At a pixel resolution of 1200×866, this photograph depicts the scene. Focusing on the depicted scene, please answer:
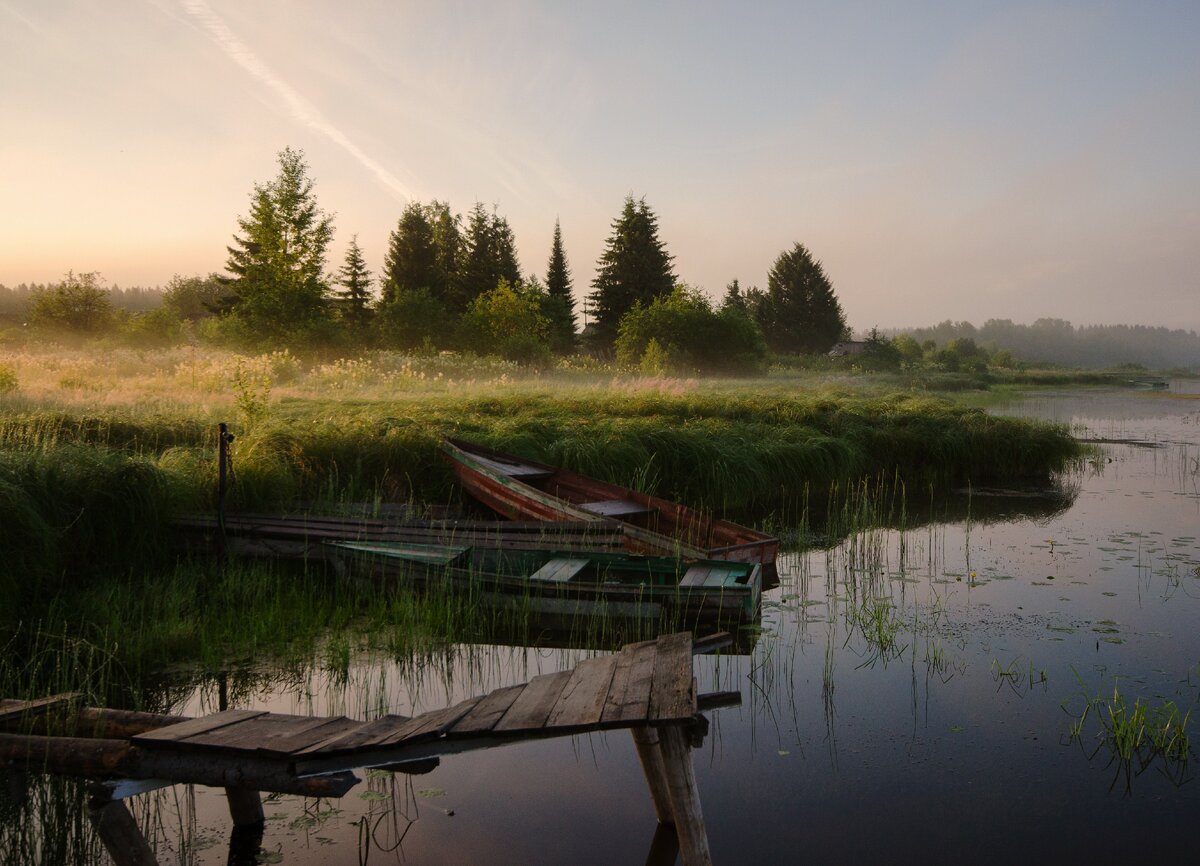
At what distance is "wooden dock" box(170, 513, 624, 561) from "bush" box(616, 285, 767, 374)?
30.0 metres

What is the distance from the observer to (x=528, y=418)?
16281mm

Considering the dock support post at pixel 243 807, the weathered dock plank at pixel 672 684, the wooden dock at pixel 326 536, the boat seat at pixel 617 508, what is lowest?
the dock support post at pixel 243 807

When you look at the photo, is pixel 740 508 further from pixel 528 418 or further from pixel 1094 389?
pixel 1094 389

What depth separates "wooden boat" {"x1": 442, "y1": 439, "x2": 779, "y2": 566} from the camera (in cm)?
866

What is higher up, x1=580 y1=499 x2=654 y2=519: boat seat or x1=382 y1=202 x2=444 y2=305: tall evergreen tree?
x1=382 y1=202 x2=444 y2=305: tall evergreen tree

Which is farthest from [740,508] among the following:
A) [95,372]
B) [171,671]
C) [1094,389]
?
[1094,389]

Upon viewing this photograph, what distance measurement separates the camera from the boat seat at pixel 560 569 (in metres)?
7.64

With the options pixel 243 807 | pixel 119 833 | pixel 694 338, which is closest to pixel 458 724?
pixel 119 833

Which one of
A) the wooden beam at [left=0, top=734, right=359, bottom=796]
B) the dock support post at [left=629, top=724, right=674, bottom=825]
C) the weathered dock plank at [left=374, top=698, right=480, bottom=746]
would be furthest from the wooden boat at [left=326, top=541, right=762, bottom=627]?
the wooden beam at [left=0, top=734, right=359, bottom=796]

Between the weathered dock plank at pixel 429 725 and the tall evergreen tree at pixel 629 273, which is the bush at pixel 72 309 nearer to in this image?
the tall evergreen tree at pixel 629 273

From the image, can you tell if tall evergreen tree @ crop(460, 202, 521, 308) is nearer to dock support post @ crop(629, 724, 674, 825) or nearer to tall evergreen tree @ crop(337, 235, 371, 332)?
tall evergreen tree @ crop(337, 235, 371, 332)

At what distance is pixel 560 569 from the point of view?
8.09 m


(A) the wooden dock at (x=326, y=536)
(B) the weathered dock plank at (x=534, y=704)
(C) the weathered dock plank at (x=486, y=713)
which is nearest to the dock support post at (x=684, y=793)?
(B) the weathered dock plank at (x=534, y=704)

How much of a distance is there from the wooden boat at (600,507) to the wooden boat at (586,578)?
0.50 m
